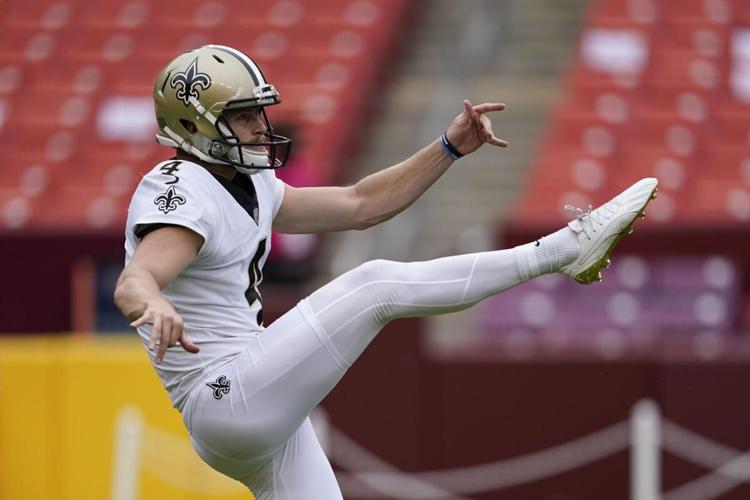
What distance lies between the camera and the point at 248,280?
16.0 ft

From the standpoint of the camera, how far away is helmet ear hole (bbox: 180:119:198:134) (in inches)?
192

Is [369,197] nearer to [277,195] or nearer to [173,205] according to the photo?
[277,195]

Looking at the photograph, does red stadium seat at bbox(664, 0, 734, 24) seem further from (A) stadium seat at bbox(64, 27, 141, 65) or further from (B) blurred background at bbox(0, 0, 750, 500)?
(A) stadium seat at bbox(64, 27, 141, 65)

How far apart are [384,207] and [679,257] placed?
486cm

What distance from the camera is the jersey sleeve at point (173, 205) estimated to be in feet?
14.6

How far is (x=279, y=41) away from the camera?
14.2 metres

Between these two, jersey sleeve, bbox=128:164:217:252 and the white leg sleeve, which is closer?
jersey sleeve, bbox=128:164:217:252

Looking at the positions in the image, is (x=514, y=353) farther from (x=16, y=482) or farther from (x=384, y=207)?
(x=384, y=207)

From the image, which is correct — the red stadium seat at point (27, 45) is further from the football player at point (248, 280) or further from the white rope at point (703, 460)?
the football player at point (248, 280)

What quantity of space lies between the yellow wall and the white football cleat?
394cm

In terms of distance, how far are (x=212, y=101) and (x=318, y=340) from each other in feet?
2.89

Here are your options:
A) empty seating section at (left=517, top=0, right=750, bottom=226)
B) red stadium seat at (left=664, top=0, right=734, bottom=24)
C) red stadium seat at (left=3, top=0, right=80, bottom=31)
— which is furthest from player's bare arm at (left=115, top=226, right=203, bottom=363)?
red stadium seat at (left=3, top=0, right=80, bottom=31)

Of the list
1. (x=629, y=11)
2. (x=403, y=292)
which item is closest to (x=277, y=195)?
(x=403, y=292)

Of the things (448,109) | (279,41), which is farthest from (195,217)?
(279,41)
